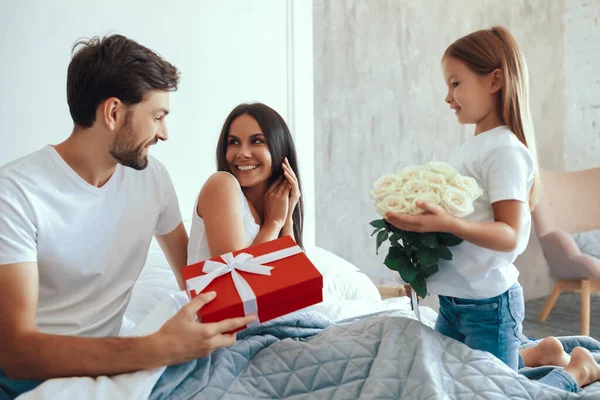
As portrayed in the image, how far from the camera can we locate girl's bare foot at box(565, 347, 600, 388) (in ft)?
4.89

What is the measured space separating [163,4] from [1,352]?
→ 5.52 feet

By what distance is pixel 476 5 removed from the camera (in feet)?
13.3

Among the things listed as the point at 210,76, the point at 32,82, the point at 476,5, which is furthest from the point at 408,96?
the point at 32,82

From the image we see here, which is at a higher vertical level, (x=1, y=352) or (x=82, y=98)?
(x=82, y=98)

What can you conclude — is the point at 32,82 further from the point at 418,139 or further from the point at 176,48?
the point at 418,139

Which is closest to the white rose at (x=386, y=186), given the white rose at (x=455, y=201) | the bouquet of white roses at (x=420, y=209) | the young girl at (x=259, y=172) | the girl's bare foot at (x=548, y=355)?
the bouquet of white roses at (x=420, y=209)

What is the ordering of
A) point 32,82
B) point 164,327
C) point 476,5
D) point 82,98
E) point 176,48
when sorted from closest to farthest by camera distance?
point 164,327 → point 82,98 → point 32,82 → point 176,48 → point 476,5

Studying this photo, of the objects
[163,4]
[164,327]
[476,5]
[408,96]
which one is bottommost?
[164,327]

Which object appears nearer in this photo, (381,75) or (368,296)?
(368,296)

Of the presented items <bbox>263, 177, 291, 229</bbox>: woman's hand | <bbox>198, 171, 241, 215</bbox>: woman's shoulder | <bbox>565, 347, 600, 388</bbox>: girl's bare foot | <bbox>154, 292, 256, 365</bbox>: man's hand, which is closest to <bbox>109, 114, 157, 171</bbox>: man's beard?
<bbox>198, 171, 241, 215</bbox>: woman's shoulder

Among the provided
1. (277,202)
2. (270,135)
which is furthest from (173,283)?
(270,135)

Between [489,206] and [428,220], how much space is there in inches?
11.6

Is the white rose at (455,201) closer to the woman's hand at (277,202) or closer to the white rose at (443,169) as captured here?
the white rose at (443,169)

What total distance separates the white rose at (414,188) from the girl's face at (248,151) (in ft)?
2.26
